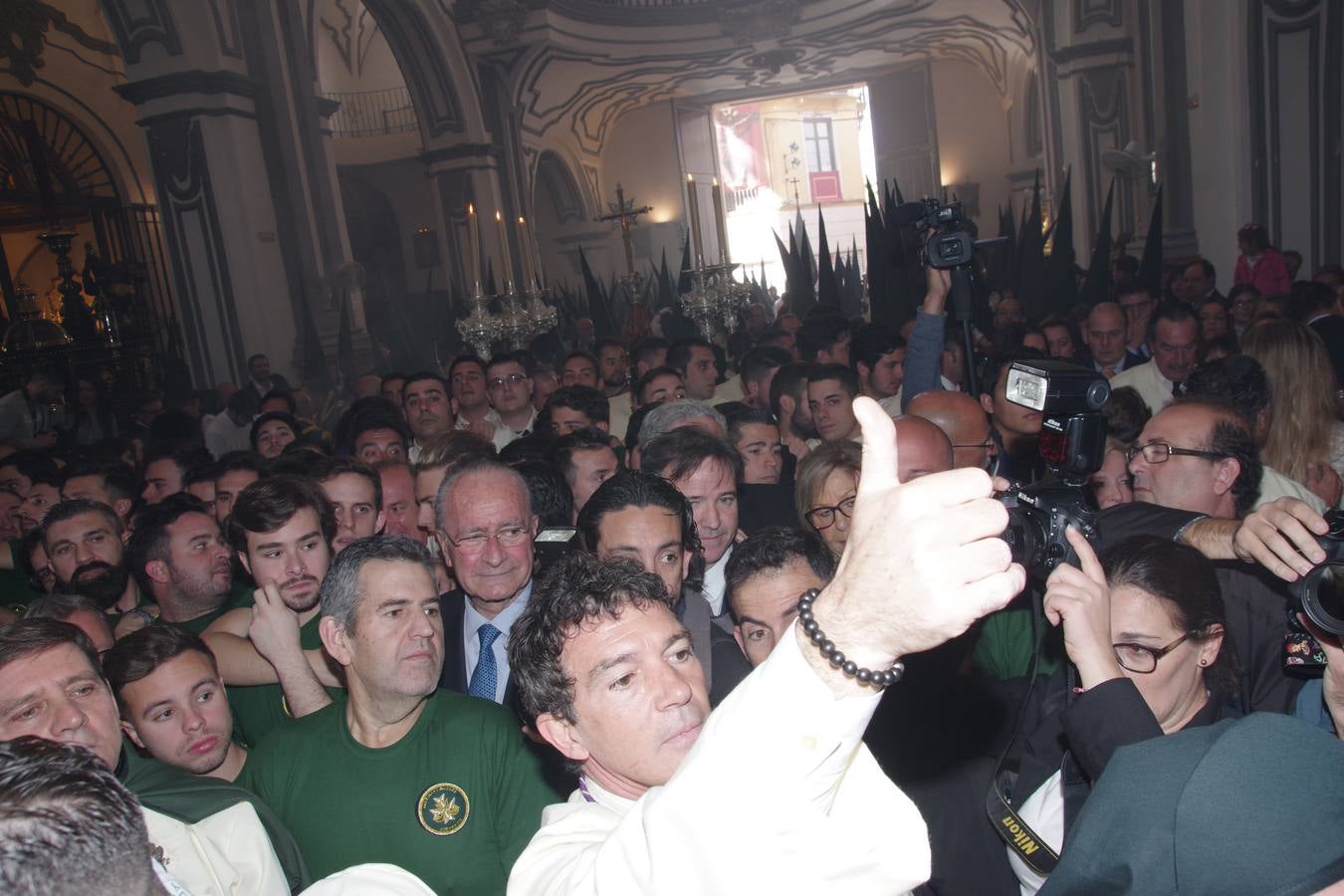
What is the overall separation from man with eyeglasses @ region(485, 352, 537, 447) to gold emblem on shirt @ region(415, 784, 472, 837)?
387 centimetres

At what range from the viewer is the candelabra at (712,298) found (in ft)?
27.6

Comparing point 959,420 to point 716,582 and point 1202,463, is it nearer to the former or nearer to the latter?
point 1202,463

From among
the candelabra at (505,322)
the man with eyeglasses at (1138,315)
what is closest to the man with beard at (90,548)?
the candelabra at (505,322)

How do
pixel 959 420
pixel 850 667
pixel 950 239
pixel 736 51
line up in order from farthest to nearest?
pixel 736 51 < pixel 959 420 < pixel 950 239 < pixel 850 667

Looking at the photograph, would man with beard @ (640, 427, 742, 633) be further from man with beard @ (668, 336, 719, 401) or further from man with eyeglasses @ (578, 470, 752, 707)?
man with beard @ (668, 336, 719, 401)

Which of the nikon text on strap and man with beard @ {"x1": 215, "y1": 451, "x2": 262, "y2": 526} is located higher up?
man with beard @ {"x1": 215, "y1": 451, "x2": 262, "y2": 526}

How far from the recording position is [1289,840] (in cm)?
88

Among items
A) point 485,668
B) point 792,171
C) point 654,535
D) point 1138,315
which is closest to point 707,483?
point 654,535

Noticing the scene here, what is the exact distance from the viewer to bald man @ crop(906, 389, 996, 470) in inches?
132

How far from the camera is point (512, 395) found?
5879 millimetres

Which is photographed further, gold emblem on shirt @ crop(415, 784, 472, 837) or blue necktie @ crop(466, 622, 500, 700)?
blue necktie @ crop(466, 622, 500, 700)

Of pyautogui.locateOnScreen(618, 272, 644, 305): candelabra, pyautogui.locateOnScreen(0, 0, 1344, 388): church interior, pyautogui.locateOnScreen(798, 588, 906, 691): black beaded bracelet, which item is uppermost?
pyautogui.locateOnScreen(0, 0, 1344, 388): church interior

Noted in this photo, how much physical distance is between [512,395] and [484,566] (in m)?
3.21

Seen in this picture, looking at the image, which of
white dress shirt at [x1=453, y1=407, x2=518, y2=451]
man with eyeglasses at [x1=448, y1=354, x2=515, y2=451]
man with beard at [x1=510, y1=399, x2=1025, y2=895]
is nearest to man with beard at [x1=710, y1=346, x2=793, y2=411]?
white dress shirt at [x1=453, y1=407, x2=518, y2=451]
